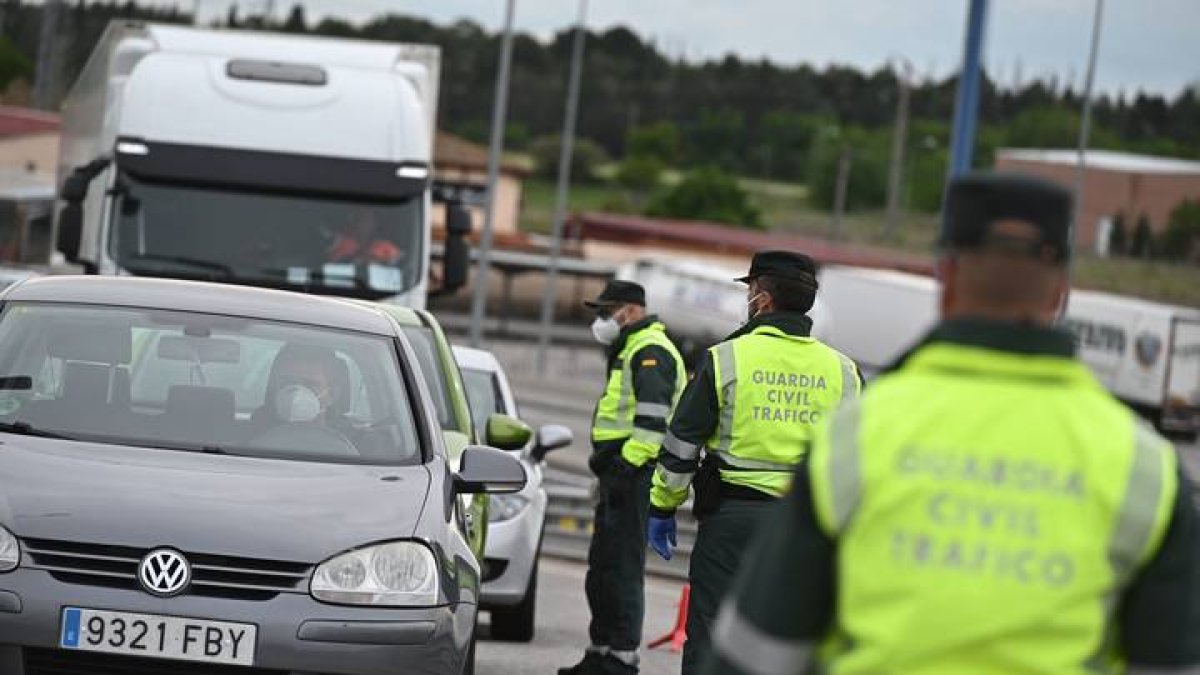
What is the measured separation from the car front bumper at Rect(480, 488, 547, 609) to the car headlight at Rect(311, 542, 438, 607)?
202 inches

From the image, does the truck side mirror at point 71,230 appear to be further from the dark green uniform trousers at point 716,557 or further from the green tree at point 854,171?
the green tree at point 854,171

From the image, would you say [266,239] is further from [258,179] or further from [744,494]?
[744,494]

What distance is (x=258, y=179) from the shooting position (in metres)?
17.5

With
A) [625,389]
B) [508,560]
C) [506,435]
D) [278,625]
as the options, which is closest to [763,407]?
[506,435]

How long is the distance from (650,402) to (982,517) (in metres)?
7.75

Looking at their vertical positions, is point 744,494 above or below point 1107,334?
above

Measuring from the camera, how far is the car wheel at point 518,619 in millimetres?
13445

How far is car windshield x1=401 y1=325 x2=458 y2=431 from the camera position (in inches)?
445

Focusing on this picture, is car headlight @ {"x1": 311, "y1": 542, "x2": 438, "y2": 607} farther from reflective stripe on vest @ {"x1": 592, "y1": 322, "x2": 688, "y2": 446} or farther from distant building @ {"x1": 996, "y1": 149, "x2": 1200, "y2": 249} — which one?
distant building @ {"x1": 996, "y1": 149, "x2": 1200, "y2": 249}

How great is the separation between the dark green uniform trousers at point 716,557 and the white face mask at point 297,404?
131cm

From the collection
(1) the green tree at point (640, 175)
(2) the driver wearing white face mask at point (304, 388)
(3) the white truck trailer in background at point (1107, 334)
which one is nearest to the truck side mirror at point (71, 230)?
(2) the driver wearing white face mask at point (304, 388)

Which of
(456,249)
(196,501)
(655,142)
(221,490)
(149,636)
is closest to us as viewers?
(149,636)

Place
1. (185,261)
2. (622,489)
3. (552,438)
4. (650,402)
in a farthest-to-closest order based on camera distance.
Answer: (185,261) < (552,438) < (622,489) < (650,402)

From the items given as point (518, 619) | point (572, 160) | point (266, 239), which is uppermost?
point (266, 239)
